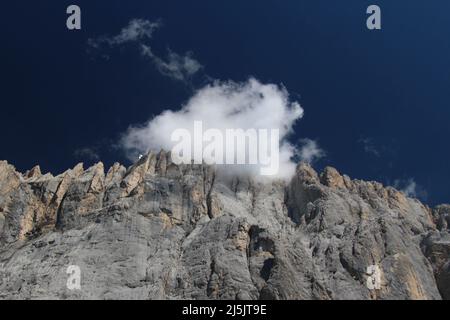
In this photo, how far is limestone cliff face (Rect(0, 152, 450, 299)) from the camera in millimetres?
110250

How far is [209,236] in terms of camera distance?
125m

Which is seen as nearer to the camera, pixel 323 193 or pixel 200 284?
pixel 200 284

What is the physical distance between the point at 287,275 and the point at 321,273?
398 inches

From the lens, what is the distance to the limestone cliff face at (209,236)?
362 ft
